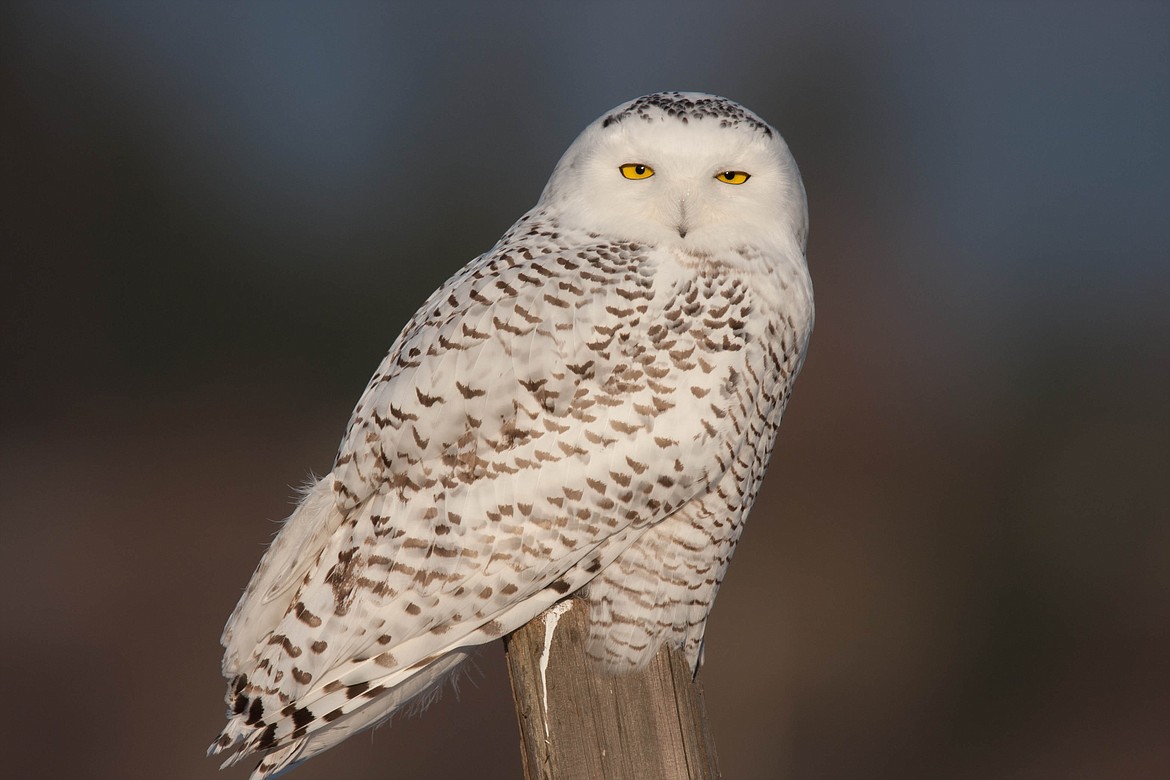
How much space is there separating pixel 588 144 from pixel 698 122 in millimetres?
280

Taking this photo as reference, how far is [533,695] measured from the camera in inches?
83.6

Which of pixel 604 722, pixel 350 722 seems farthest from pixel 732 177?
pixel 350 722

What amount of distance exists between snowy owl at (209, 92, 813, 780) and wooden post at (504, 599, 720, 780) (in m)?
0.10

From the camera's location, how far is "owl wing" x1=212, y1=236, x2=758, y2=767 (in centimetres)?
232

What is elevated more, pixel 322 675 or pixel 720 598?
pixel 322 675

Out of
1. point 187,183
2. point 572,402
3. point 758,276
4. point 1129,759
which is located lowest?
point 1129,759

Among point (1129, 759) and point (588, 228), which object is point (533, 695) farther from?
point (1129, 759)

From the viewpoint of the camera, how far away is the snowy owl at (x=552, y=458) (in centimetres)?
232

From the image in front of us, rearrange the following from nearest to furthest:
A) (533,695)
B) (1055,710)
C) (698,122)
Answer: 1. (533,695)
2. (698,122)
3. (1055,710)

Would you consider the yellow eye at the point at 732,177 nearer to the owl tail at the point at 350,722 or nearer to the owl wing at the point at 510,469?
the owl wing at the point at 510,469

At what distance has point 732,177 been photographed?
2.57m

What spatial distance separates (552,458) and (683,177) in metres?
0.73

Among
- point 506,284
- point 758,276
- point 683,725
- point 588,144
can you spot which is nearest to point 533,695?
point 683,725

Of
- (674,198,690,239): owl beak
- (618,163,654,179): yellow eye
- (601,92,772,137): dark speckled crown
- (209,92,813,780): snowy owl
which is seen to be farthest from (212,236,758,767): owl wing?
(601,92,772,137): dark speckled crown
